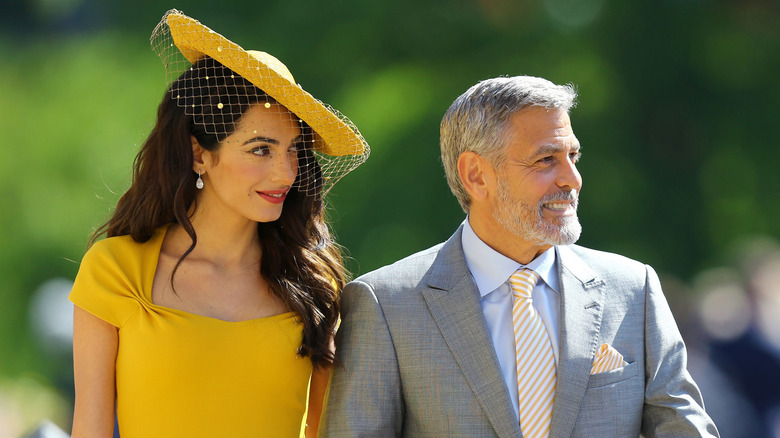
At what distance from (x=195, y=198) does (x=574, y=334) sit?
1.15 m

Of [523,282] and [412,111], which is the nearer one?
[523,282]

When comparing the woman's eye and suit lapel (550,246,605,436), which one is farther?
the woman's eye

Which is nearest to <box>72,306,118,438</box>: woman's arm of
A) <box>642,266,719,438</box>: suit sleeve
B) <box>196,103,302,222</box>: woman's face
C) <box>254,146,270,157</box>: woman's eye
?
<box>196,103,302,222</box>: woman's face

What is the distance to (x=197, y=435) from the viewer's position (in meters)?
2.35

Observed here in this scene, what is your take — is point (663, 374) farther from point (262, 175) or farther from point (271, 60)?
point (271, 60)

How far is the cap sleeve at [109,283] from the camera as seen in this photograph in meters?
2.35

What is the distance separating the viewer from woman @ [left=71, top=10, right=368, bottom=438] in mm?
2336

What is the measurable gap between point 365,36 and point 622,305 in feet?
8.34

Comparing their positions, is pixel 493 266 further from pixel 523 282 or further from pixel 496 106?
pixel 496 106

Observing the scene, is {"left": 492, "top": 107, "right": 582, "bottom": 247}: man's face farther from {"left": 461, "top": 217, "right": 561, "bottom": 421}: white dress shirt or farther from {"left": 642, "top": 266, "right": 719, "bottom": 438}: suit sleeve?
{"left": 642, "top": 266, "right": 719, "bottom": 438}: suit sleeve

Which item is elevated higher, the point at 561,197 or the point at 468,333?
the point at 561,197

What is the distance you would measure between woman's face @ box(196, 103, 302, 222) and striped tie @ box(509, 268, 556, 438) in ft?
2.35

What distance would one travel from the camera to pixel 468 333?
2307 millimetres

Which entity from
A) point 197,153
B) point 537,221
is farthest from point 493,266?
point 197,153
